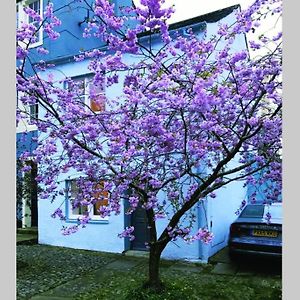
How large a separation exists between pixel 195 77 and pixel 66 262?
17.4 feet

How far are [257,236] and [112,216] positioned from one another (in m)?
3.48

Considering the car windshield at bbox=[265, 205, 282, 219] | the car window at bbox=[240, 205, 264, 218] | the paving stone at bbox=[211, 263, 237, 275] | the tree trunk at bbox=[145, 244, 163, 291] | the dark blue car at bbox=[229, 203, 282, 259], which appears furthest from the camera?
the car window at bbox=[240, 205, 264, 218]

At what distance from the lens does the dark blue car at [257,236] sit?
6.23 meters

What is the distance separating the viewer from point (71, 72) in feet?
30.2

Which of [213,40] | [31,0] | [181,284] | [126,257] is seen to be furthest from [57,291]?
[31,0]

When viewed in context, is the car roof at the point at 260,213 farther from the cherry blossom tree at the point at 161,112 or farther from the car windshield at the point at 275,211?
the cherry blossom tree at the point at 161,112

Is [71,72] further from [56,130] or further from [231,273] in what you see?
[231,273]

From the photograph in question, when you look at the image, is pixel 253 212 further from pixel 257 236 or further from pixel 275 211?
pixel 257 236

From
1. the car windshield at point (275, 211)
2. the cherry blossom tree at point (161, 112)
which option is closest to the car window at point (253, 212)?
the car windshield at point (275, 211)

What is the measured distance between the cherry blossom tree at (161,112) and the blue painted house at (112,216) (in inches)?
78.1

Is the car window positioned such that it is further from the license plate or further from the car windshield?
the license plate

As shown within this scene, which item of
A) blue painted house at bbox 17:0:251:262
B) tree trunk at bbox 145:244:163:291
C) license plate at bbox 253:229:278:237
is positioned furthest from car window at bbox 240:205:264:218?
tree trunk at bbox 145:244:163:291

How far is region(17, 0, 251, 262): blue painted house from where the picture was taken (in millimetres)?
7402

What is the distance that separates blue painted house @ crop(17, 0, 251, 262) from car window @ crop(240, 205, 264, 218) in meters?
0.74
